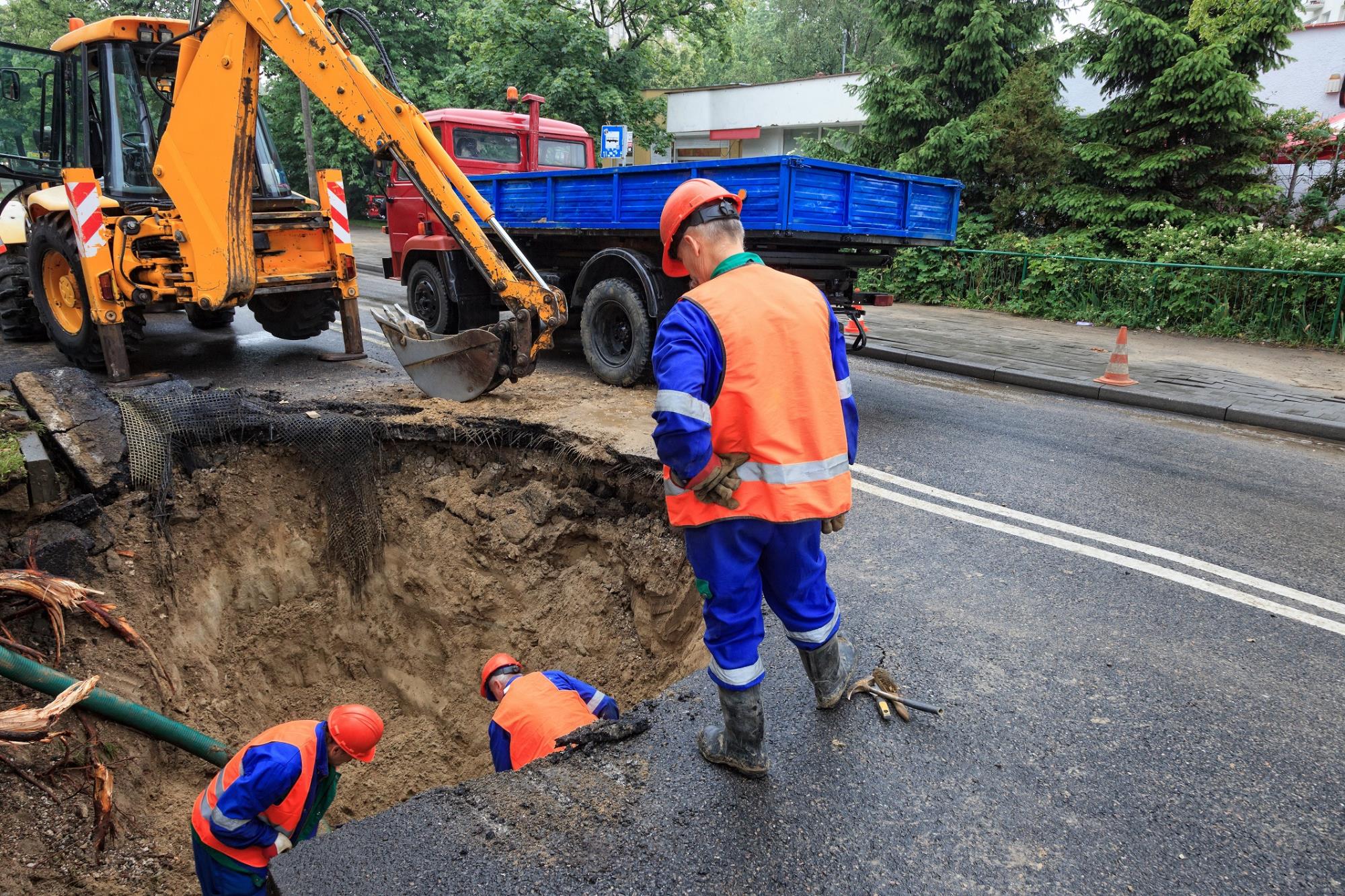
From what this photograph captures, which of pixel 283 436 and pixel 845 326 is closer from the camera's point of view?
pixel 283 436

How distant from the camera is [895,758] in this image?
→ 2887 mm

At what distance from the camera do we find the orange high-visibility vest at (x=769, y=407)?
257cm

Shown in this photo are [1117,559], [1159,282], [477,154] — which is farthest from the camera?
[1159,282]

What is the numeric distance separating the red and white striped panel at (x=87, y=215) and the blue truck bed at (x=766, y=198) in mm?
3655

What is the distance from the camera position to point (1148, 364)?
10062 millimetres

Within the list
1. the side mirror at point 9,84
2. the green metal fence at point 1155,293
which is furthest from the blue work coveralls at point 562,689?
the green metal fence at point 1155,293

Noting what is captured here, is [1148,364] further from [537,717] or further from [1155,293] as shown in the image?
[537,717]

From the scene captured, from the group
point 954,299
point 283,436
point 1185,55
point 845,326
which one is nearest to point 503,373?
point 283,436

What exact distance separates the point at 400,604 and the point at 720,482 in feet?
12.9

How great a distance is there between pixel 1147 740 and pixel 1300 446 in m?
5.60

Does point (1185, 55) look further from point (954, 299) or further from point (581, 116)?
point (581, 116)

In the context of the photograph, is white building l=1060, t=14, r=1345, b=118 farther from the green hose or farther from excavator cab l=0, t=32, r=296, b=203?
the green hose

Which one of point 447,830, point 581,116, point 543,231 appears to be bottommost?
point 447,830

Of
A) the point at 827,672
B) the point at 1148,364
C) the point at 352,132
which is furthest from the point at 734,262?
the point at 1148,364
